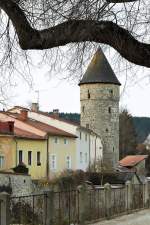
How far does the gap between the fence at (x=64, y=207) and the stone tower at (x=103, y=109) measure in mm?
54401

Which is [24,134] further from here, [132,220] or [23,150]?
[132,220]

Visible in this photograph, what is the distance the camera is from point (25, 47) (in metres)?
7.64

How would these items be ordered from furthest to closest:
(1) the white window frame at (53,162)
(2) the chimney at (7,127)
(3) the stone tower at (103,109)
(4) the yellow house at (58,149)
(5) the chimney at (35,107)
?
(3) the stone tower at (103,109), (5) the chimney at (35,107), (1) the white window frame at (53,162), (4) the yellow house at (58,149), (2) the chimney at (7,127)

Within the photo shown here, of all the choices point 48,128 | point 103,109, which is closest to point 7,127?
point 48,128

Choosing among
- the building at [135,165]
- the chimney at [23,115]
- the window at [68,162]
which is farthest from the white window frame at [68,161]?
the building at [135,165]

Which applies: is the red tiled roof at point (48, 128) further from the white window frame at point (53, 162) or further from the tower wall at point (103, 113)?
the tower wall at point (103, 113)

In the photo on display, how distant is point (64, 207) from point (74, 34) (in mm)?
12005

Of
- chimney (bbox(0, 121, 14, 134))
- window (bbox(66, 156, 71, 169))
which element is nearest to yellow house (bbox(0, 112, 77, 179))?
window (bbox(66, 156, 71, 169))

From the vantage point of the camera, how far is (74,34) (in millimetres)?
7586

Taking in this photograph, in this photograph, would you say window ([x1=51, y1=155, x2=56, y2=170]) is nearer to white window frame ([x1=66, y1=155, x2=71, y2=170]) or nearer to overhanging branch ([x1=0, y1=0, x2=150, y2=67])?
white window frame ([x1=66, y1=155, x2=71, y2=170])

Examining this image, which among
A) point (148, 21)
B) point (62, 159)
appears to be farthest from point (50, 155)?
point (148, 21)

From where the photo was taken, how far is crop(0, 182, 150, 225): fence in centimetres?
1708

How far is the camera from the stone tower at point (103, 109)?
78.8 meters

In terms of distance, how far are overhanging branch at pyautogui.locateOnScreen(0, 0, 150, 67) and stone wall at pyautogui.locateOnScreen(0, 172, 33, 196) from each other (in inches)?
1259
